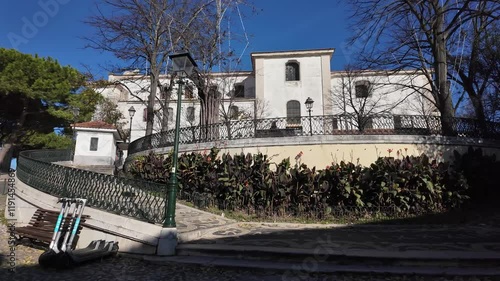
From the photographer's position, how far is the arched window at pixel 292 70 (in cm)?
3312

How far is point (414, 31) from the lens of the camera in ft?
48.3

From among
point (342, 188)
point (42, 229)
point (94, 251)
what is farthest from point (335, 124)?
point (42, 229)

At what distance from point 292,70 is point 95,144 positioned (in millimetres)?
19952

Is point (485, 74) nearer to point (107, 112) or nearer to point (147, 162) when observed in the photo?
point (147, 162)

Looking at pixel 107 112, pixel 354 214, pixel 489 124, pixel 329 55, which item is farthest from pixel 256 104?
pixel 354 214

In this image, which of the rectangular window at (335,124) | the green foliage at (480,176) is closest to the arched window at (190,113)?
the rectangular window at (335,124)

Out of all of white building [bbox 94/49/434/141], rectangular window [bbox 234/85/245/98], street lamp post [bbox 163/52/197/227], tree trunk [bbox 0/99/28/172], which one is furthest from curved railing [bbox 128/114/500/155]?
rectangular window [bbox 234/85/245/98]

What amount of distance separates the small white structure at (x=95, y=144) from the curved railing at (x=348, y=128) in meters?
14.5

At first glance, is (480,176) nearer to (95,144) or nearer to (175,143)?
(175,143)

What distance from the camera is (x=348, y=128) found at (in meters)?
12.5

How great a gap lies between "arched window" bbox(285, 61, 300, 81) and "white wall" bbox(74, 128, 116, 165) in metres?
18.0

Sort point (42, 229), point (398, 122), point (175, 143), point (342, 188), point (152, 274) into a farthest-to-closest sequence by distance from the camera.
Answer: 1. point (398, 122)
2. point (342, 188)
3. point (42, 229)
4. point (175, 143)
5. point (152, 274)

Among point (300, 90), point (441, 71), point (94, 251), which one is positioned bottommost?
point (94, 251)

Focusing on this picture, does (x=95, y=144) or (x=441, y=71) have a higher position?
(x=441, y=71)
